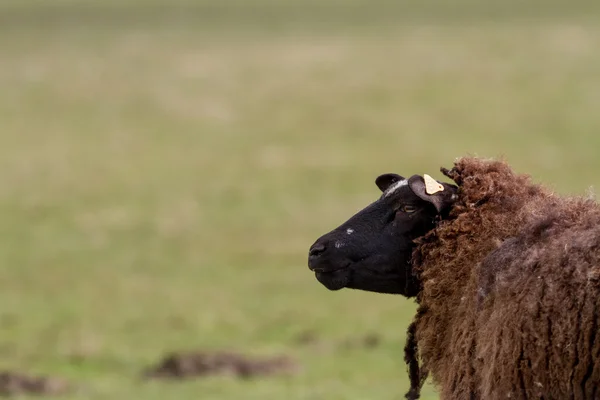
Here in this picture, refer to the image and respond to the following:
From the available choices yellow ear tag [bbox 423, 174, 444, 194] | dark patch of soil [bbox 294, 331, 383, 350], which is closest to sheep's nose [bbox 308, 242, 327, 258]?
yellow ear tag [bbox 423, 174, 444, 194]

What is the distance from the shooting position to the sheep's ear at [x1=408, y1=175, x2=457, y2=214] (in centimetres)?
729

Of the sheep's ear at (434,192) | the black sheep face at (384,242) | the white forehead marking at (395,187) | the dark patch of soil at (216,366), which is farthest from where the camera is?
the dark patch of soil at (216,366)

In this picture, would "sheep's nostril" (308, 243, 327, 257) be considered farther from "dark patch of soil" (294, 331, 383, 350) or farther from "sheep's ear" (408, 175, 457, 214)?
"dark patch of soil" (294, 331, 383, 350)

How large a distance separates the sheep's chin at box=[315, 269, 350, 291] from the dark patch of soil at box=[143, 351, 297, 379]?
7.95 meters

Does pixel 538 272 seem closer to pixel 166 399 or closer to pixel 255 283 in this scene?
pixel 166 399

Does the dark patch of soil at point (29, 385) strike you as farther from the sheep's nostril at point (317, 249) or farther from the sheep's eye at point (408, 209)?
the sheep's eye at point (408, 209)

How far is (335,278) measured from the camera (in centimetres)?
779

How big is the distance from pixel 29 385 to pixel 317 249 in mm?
8436

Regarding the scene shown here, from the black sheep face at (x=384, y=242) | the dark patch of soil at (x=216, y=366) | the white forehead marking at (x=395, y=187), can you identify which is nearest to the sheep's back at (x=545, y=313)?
the black sheep face at (x=384, y=242)

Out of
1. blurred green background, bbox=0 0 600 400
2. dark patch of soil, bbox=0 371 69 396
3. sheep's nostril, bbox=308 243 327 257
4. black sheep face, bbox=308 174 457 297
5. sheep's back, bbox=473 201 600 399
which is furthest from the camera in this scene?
blurred green background, bbox=0 0 600 400

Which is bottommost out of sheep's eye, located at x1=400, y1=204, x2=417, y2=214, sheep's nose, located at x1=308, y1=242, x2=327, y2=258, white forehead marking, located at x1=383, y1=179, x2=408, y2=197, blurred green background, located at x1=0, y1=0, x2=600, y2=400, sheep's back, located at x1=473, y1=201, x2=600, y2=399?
sheep's back, located at x1=473, y1=201, x2=600, y2=399

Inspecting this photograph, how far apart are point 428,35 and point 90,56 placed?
604 inches

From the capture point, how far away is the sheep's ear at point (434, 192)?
23.9 ft

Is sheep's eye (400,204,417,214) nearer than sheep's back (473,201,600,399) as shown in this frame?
No
